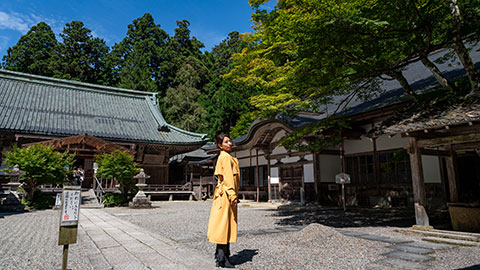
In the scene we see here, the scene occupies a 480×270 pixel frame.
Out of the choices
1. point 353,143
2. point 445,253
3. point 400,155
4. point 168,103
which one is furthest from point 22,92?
point 445,253

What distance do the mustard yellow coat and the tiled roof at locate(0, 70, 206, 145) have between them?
16.6m

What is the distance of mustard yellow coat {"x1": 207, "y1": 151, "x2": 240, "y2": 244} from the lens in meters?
3.73

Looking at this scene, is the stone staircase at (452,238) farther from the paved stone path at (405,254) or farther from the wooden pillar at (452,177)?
the wooden pillar at (452,177)

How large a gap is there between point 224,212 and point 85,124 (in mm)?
18692

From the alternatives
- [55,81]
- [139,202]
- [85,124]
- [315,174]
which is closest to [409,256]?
[315,174]

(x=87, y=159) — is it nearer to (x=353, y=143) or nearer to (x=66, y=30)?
(x=353, y=143)

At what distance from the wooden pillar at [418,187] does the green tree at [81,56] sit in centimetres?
3815

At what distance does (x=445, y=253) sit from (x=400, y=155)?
240 inches

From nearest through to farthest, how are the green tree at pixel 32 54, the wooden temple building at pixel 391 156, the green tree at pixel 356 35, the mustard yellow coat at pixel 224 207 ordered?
the mustard yellow coat at pixel 224 207 < the green tree at pixel 356 35 < the wooden temple building at pixel 391 156 < the green tree at pixel 32 54

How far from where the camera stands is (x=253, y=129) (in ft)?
48.8

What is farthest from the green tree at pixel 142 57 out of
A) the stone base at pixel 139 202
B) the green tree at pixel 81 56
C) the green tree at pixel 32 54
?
the stone base at pixel 139 202

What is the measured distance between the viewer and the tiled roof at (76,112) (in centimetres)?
1775

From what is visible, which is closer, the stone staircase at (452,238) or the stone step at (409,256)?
the stone step at (409,256)

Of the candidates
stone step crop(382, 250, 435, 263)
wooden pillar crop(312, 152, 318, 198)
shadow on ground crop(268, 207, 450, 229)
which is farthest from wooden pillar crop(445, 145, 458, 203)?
wooden pillar crop(312, 152, 318, 198)
